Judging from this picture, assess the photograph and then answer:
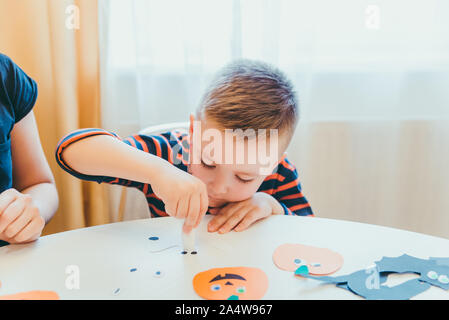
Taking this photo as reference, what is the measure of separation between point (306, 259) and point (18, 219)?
0.40 m

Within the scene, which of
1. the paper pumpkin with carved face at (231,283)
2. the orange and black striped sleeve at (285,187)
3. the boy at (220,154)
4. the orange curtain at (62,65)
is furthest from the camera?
the orange curtain at (62,65)

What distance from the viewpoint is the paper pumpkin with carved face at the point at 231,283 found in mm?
490

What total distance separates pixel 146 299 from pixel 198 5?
858mm

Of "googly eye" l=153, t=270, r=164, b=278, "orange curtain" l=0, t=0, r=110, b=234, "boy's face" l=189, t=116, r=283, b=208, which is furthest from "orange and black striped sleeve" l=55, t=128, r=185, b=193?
"orange curtain" l=0, t=0, r=110, b=234

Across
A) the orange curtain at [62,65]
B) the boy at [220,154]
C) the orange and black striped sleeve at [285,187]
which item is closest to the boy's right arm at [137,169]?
the boy at [220,154]

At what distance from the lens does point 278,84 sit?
691mm

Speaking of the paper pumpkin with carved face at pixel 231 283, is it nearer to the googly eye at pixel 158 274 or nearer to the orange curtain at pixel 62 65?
the googly eye at pixel 158 274

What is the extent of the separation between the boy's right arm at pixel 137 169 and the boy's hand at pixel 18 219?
0.33 ft

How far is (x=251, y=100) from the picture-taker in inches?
25.9

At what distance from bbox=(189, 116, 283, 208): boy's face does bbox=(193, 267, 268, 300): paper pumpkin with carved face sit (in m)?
0.17

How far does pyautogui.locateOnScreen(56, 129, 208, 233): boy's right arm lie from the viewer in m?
0.59

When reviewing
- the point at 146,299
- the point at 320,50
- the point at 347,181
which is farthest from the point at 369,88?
the point at 146,299

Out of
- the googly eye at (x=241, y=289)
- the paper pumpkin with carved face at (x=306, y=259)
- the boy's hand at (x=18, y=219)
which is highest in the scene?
the boy's hand at (x=18, y=219)
